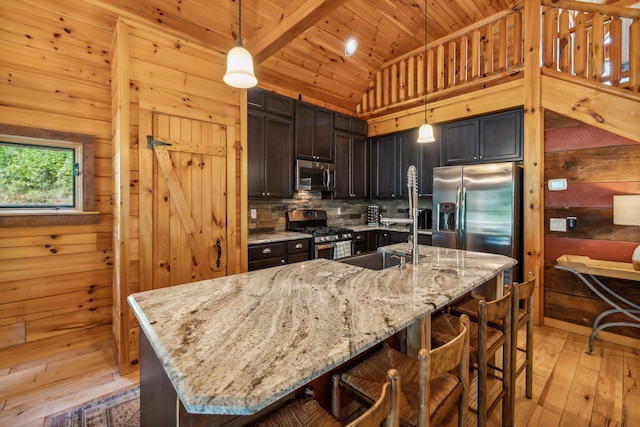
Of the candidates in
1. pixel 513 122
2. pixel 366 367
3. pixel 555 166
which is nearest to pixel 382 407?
pixel 366 367

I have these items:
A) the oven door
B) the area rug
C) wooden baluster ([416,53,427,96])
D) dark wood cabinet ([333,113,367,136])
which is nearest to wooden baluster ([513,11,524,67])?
wooden baluster ([416,53,427,96])

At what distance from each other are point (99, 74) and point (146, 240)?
67.9 inches

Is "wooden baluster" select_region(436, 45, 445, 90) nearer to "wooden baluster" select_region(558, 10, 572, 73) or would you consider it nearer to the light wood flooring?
"wooden baluster" select_region(558, 10, 572, 73)

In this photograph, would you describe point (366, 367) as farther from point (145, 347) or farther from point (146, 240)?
point (146, 240)

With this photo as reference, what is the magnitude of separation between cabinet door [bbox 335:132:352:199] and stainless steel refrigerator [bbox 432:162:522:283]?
137 centimetres

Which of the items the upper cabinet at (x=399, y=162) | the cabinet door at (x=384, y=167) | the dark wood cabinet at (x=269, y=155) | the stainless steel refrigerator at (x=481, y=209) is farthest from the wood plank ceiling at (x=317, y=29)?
the stainless steel refrigerator at (x=481, y=209)

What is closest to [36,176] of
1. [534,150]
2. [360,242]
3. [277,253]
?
[277,253]

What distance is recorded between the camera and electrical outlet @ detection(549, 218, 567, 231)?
3.01 meters

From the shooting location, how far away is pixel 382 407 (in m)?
0.78

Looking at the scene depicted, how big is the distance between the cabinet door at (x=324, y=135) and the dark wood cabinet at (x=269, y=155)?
0.48 meters

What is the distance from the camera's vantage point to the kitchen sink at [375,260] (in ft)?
7.18

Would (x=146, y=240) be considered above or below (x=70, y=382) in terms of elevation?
above

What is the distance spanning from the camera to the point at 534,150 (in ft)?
10.3

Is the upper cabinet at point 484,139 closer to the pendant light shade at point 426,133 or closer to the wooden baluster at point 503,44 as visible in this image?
the wooden baluster at point 503,44
